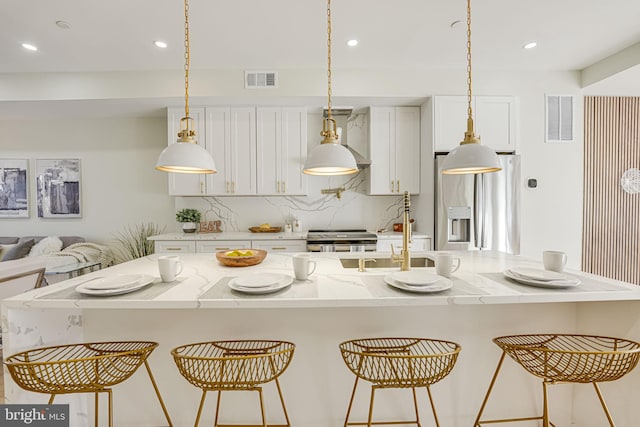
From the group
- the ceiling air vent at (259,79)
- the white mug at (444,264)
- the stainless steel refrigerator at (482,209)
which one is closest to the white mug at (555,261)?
the white mug at (444,264)

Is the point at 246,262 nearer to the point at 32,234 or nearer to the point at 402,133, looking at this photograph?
the point at 402,133

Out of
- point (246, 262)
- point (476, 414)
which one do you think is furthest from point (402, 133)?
point (476, 414)

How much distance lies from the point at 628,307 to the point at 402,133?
8.86 ft

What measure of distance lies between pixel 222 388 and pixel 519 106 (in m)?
3.93

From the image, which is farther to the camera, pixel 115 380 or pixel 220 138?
pixel 220 138

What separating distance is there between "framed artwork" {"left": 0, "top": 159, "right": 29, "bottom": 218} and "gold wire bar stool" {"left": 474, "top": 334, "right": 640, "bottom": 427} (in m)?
5.79

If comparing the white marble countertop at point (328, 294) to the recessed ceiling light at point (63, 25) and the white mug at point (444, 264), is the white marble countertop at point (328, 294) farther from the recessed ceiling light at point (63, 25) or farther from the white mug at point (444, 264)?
the recessed ceiling light at point (63, 25)

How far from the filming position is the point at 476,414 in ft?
5.36

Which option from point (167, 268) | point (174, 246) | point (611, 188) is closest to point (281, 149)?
point (174, 246)

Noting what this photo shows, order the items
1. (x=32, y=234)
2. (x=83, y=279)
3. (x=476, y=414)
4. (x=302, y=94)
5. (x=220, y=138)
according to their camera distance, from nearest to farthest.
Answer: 1. (x=83, y=279)
2. (x=476, y=414)
3. (x=302, y=94)
4. (x=220, y=138)
5. (x=32, y=234)

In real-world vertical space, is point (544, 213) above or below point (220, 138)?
below

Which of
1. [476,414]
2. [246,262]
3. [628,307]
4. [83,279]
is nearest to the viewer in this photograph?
[628,307]

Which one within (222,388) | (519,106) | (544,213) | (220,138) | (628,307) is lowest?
(222,388)

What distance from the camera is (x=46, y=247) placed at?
12.8ft
